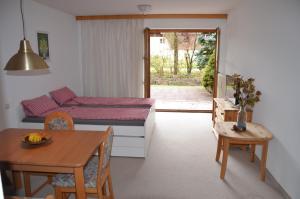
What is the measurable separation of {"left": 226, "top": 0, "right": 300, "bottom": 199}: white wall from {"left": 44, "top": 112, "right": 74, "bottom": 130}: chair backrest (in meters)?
2.49

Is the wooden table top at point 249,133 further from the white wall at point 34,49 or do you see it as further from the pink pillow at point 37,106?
the white wall at point 34,49

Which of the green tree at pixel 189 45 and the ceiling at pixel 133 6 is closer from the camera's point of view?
the ceiling at pixel 133 6

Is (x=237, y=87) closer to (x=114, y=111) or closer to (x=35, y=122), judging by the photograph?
(x=114, y=111)

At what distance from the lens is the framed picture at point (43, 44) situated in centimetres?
420

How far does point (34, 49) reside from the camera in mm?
4098

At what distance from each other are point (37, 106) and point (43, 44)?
4.14ft

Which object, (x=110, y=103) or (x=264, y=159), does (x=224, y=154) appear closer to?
(x=264, y=159)

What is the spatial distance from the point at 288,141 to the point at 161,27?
418 cm

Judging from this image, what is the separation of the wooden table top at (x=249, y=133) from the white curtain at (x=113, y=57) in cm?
320

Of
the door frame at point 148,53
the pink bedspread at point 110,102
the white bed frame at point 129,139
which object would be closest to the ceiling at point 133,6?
the door frame at point 148,53

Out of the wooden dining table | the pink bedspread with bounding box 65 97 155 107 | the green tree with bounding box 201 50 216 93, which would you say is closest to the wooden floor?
the green tree with bounding box 201 50 216 93

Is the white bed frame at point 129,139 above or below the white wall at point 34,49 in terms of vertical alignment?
below

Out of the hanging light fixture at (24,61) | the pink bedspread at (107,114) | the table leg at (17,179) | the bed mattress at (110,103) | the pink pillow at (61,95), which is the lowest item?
the table leg at (17,179)

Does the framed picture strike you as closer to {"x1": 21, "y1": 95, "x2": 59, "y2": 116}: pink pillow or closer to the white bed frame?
{"x1": 21, "y1": 95, "x2": 59, "y2": 116}: pink pillow
